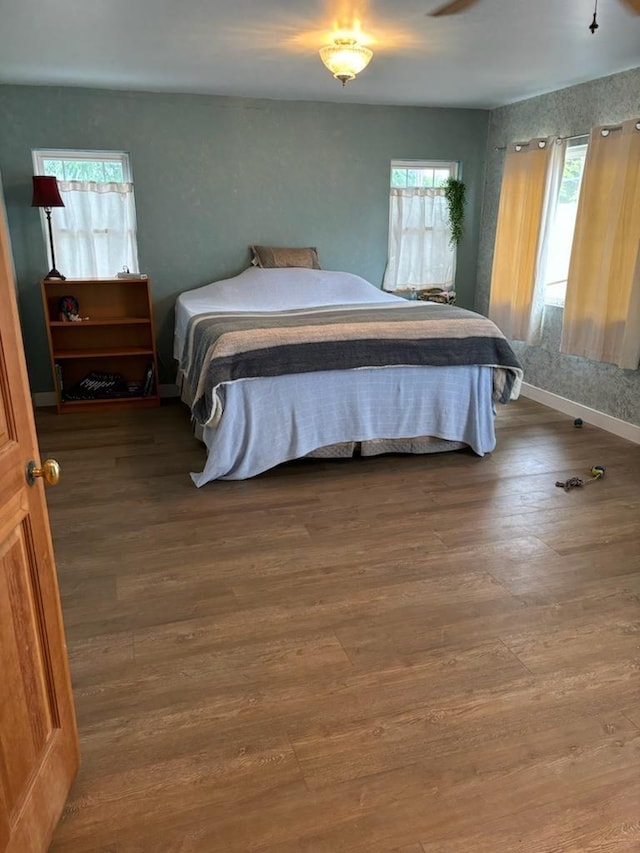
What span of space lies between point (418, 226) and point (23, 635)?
5.07m

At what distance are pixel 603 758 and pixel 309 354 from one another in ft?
7.74

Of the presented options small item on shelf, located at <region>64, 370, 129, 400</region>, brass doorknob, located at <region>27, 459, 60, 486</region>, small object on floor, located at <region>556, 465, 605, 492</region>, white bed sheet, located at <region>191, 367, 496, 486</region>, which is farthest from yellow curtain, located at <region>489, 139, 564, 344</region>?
brass doorknob, located at <region>27, 459, 60, 486</region>

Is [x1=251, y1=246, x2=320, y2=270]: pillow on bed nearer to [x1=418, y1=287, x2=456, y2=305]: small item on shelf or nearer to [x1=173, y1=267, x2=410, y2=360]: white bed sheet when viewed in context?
[x1=173, y1=267, x2=410, y2=360]: white bed sheet

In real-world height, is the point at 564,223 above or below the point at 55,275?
above

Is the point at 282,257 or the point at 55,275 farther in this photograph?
the point at 282,257

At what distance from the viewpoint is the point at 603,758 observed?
1.72 meters

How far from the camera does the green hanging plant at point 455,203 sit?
554 cm

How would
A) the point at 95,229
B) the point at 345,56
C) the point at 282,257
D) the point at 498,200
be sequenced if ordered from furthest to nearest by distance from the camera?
the point at 498,200, the point at 282,257, the point at 95,229, the point at 345,56

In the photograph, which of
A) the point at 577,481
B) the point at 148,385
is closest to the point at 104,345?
the point at 148,385

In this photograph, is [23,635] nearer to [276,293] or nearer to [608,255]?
[276,293]

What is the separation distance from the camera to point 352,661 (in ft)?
6.89

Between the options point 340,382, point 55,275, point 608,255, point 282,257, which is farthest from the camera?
point 282,257

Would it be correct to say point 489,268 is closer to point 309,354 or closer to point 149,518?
point 309,354

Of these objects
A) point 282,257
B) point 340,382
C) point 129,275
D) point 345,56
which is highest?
point 345,56
